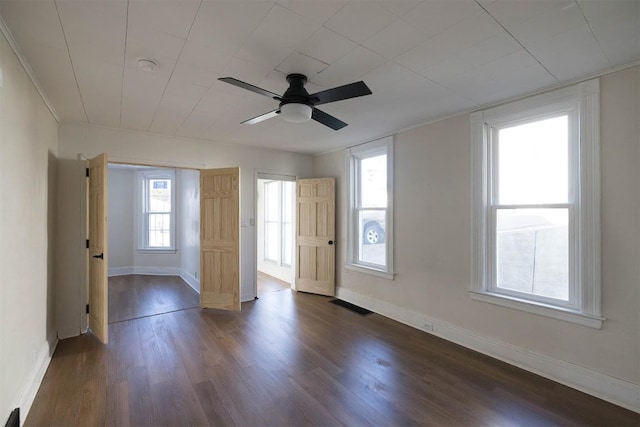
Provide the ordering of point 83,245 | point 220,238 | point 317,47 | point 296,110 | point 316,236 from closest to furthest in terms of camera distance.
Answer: point 317,47 → point 296,110 → point 83,245 → point 220,238 → point 316,236

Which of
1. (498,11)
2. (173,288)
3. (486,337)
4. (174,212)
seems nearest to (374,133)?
(498,11)

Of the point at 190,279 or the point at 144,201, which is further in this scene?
the point at 144,201

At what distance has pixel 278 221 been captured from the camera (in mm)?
6566

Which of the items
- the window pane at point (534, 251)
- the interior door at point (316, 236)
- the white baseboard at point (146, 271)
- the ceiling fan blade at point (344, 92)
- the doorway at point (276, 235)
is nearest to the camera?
the ceiling fan blade at point (344, 92)

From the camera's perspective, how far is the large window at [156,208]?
6.68 meters

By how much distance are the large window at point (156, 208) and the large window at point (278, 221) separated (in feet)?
6.95

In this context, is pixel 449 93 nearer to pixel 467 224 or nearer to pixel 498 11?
pixel 498 11

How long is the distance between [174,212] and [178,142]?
2952 millimetres

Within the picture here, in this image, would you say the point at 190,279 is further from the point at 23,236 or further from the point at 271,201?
the point at 23,236

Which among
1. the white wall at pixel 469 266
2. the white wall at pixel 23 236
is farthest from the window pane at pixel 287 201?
the white wall at pixel 23 236

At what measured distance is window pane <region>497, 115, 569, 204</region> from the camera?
8.61ft

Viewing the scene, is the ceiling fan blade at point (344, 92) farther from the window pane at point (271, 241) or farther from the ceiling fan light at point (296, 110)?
the window pane at point (271, 241)

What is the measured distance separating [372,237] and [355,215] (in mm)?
475

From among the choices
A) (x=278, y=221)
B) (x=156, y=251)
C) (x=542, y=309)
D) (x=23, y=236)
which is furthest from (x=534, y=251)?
(x=156, y=251)
